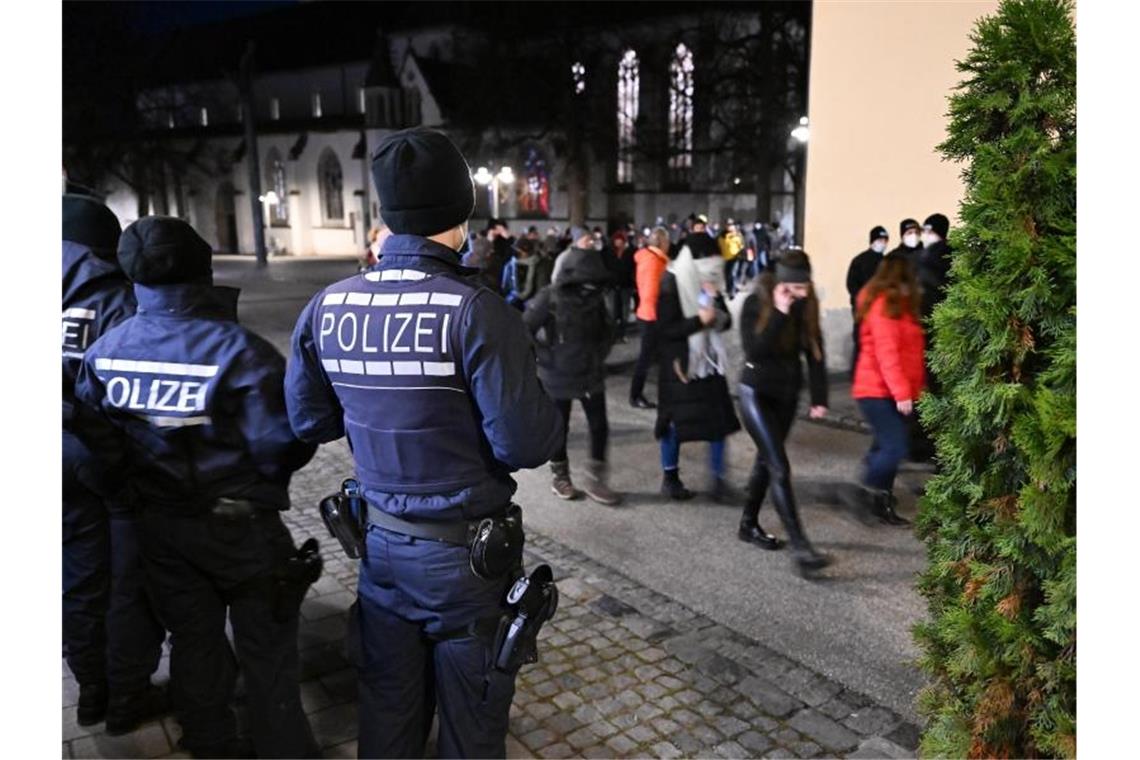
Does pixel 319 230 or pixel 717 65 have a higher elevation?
pixel 717 65

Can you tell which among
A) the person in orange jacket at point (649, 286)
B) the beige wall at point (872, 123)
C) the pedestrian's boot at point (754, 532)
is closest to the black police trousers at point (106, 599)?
the pedestrian's boot at point (754, 532)

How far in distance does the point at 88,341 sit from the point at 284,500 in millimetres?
1142

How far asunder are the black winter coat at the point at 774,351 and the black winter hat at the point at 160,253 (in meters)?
3.15

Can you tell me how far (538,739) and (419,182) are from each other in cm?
220

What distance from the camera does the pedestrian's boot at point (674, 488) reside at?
21.7ft

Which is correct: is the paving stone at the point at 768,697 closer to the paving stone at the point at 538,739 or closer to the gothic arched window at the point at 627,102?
the paving stone at the point at 538,739

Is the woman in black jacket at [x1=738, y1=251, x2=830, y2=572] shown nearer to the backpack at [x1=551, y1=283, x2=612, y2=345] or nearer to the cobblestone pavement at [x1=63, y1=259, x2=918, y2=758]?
the cobblestone pavement at [x1=63, y1=259, x2=918, y2=758]

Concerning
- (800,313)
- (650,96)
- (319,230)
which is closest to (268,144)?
(319,230)

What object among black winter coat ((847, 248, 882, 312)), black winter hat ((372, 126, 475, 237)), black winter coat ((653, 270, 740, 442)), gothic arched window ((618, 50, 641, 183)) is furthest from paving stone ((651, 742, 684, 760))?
gothic arched window ((618, 50, 641, 183))

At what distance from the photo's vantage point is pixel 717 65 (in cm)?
3066

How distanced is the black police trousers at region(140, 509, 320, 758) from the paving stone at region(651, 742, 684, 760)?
4.18 feet

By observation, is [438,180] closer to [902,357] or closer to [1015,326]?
[1015,326]

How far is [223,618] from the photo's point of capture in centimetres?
330

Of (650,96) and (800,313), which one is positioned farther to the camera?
(650,96)
